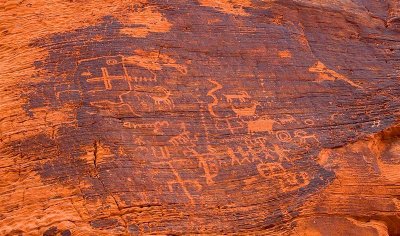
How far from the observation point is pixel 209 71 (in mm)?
6078

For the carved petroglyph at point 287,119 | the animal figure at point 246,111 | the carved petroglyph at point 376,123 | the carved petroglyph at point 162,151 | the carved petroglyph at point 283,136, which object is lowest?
the carved petroglyph at point 376,123

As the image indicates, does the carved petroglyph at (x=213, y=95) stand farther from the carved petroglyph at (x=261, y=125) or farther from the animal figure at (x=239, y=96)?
the carved petroglyph at (x=261, y=125)

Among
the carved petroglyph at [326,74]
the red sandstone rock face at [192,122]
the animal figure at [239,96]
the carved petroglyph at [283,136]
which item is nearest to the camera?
the red sandstone rock face at [192,122]

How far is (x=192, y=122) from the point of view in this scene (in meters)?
5.62

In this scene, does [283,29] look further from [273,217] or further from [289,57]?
[273,217]

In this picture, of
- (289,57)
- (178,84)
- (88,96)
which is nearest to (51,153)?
(88,96)

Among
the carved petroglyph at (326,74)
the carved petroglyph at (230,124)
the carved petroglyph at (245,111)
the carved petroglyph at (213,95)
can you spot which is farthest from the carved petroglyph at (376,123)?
the carved petroglyph at (213,95)

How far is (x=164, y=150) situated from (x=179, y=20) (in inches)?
77.4

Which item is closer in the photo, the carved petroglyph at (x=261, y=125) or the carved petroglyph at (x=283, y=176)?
the carved petroglyph at (x=283, y=176)

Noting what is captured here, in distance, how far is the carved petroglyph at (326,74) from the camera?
6535 millimetres

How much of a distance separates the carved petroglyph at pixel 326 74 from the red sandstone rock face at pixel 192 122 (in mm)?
19

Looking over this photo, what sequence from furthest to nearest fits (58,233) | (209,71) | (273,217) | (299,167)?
(209,71) → (299,167) → (273,217) → (58,233)

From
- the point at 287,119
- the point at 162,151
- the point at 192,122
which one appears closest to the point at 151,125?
the point at 162,151

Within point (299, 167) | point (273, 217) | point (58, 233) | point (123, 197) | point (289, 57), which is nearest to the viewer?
point (58, 233)
